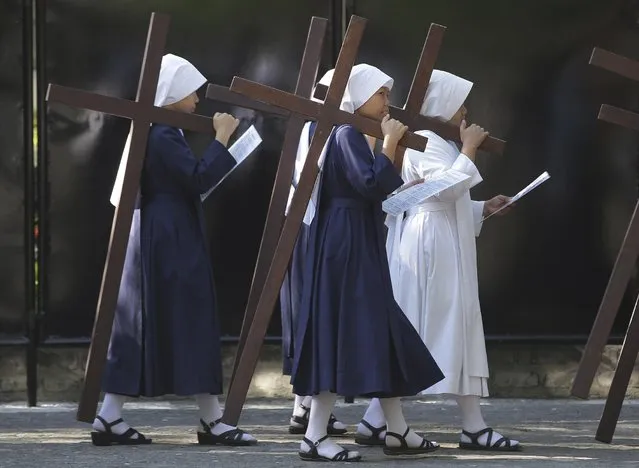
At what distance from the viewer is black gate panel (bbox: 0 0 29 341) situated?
10.5 meters

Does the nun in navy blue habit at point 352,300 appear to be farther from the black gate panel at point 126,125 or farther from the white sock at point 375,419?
the black gate panel at point 126,125

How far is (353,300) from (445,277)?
2.83ft

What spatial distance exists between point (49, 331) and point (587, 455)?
3.81 meters

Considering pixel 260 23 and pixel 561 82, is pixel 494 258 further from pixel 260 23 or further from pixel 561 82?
pixel 260 23

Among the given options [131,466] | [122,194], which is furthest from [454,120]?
[131,466]

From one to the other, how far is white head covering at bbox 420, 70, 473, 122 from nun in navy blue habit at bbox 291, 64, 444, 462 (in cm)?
58

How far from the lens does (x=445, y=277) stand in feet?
28.3

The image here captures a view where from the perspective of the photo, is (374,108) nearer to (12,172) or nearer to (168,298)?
(168,298)

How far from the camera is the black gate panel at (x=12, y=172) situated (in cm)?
1052

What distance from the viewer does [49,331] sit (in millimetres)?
10664

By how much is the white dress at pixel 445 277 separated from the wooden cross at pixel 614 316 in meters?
0.57

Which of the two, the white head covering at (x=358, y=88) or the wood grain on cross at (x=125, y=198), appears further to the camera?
the wood grain on cross at (x=125, y=198)

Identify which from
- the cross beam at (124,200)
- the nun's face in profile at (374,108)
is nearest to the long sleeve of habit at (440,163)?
the nun's face in profile at (374,108)

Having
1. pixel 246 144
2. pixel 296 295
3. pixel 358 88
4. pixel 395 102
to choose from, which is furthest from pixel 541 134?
pixel 246 144
